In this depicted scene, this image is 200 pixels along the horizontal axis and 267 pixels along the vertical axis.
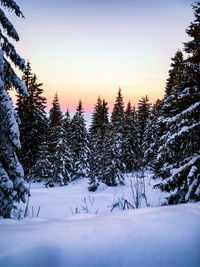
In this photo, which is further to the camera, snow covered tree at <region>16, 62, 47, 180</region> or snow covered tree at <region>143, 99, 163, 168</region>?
snow covered tree at <region>16, 62, 47, 180</region>

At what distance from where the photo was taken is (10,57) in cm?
604

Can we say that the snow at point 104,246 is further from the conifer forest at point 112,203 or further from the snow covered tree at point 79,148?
the snow covered tree at point 79,148

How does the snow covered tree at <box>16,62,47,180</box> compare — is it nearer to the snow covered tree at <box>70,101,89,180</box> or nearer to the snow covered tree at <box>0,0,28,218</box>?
the snow covered tree at <box>70,101,89,180</box>

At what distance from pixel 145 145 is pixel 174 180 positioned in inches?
771

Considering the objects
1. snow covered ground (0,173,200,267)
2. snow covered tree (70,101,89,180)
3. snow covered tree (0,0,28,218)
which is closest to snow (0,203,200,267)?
snow covered ground (0,173,200,267)

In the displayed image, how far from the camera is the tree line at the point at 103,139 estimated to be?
17.1ft

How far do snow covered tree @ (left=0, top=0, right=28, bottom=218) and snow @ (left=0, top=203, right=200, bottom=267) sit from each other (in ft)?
15.5

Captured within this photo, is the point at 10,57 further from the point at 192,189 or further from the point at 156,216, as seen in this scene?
the point at 192,189

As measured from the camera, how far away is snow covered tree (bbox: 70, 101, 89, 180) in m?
24.3

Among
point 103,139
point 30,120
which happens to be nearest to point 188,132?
point 103,139

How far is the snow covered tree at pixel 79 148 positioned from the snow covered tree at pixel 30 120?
6889 millimetres

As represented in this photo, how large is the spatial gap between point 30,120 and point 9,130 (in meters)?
14.0

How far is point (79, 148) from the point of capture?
26.1 meters

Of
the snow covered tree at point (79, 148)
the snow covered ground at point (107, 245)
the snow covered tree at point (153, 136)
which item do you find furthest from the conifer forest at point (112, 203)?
the snow covered tree at point (79, 148)
